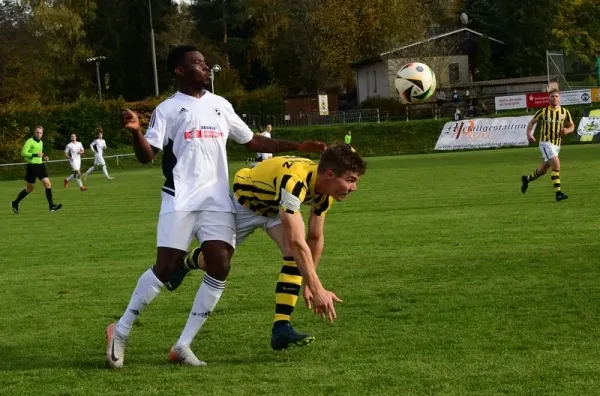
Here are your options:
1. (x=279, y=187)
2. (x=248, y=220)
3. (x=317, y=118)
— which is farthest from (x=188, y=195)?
(x=317, y=118)

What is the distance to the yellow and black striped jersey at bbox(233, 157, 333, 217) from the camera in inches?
233

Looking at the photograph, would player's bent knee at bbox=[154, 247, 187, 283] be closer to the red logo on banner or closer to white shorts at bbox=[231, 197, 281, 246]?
white shorts at bbox=[231, 197, 281, 246]

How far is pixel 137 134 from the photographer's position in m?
6.07

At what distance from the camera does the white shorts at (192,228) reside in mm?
6285

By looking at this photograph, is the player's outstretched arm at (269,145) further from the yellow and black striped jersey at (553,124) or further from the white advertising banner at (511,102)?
the white advertising banner at (511,102)

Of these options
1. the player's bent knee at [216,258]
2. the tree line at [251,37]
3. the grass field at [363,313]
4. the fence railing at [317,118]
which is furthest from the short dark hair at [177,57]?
the tree line at [251,37]

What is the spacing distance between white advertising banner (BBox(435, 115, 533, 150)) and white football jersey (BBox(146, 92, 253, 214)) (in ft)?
129

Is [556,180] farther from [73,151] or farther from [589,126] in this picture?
[589,126]

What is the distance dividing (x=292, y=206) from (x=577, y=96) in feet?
142

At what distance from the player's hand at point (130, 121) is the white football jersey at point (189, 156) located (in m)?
0.22

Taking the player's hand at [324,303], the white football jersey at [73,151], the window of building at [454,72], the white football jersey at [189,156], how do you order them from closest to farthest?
the player's hand at [324,303] < the white football jersey at [189,156] < the white football jersey at [73,151] < the window of building at [454,72]

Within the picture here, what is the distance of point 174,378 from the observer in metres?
5.75

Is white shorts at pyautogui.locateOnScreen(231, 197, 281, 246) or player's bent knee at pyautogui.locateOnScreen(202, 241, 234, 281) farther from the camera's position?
white shorts at pyautogui.locateOnScreen(231, 197, 281, 246)

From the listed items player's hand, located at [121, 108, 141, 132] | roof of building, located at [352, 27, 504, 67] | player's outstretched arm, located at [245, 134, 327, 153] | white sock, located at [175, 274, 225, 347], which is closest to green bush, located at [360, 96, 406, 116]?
roof of building, located at [352, 27, 504, 67]
